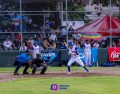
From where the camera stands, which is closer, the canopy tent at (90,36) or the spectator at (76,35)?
the spectator at (76,35)

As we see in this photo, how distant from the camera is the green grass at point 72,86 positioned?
57.8 feet

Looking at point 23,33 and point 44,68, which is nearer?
point 44,68

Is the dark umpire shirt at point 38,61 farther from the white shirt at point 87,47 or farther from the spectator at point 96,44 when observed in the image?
the spectator at point 96,44

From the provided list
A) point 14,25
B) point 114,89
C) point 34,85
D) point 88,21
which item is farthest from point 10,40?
point 114,89

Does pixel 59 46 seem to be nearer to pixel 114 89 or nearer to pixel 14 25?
pixel 14 25

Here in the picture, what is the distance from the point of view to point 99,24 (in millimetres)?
36031

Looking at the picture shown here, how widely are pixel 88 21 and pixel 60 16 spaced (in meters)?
2.91

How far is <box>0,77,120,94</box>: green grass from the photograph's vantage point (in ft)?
57.8

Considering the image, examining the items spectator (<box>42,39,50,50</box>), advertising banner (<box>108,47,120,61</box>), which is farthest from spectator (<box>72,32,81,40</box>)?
advertising banner (<box>108,47,120,61</box>)

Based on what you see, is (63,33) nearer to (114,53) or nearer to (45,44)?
(45,44)

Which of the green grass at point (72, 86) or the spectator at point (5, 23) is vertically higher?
the spectator at point (5, 23)

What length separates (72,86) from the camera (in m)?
19.6

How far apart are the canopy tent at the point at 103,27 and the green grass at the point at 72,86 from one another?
493 inches

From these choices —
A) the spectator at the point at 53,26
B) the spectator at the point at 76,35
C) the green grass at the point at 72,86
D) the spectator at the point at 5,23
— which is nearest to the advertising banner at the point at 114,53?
the spectator at the point at 76,35
